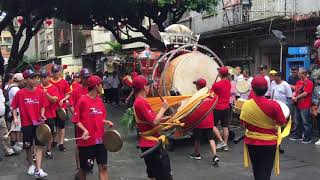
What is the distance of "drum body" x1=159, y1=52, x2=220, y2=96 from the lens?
1138 centimetres

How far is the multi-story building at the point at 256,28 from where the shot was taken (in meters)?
16.3

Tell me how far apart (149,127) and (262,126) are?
142 cm

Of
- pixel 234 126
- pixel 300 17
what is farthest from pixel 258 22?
pixel 234 126

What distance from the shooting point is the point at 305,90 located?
1154 centimetres

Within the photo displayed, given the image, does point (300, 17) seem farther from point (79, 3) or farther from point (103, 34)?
point (103, 34)

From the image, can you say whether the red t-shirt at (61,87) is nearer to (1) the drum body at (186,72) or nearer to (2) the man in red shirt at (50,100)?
(2) the man in red shirt at (50,100)

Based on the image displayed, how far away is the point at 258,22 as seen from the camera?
18344 mm

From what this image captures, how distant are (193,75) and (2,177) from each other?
16.6 ft

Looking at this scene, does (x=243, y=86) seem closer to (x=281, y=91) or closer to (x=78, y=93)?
(x=281, y=91)

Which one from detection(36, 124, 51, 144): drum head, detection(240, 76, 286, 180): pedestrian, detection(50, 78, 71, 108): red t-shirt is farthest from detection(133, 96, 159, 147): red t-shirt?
detection(50, 78, 71, 108): red t-shirt

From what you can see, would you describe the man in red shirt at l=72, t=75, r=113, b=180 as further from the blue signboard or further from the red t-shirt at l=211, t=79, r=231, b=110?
the blue signboard

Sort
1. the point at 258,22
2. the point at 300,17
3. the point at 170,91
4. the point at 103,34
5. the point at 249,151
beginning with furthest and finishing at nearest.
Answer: the point at 103,34, the point at 258,22, the point at 300,17, the point at 170,91, the point at 249,151

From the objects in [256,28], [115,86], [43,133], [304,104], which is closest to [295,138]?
[304,104]

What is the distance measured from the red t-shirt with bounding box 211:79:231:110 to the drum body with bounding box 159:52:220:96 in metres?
1.10
